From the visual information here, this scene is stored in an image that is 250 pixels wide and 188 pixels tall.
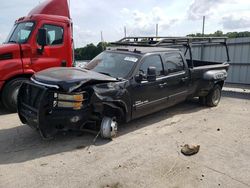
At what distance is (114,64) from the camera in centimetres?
645

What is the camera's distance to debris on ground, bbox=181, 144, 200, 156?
5.05m

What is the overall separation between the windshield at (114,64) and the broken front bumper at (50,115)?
132 centimetres

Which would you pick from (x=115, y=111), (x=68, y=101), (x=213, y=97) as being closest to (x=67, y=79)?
(x=68, y=101)

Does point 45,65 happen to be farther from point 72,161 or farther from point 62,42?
point 72,161

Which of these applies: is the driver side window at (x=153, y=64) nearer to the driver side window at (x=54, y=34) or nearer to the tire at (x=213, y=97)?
the tire at (x=213, y=97)

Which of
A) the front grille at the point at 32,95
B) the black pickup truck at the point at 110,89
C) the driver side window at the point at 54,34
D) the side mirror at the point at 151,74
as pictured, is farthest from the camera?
the driver side window at the point at 54,34

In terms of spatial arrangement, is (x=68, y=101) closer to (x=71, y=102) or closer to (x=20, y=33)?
(x=71, y=102)

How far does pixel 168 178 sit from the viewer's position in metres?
4.16

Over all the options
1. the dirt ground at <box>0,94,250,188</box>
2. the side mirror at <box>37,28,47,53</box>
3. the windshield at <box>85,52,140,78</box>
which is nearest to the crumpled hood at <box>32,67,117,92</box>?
the windshield at <box>85,52,140,78</box>

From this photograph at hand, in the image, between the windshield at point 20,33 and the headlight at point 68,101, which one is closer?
the headlight at point 68,101

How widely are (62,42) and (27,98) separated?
348 cm

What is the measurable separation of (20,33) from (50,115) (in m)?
4.40

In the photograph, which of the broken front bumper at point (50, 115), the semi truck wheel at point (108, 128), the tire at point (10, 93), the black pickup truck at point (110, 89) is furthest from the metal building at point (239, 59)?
the broken front bumper at point (50, 115)

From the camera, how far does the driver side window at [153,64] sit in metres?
6.34
